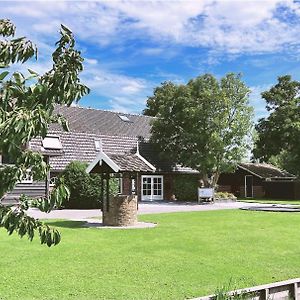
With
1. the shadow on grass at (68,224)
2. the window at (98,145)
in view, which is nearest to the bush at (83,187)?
the window at (98,145)

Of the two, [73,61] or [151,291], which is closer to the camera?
[73,61]

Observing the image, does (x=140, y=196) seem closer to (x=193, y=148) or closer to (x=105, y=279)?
(x=193, y=148)

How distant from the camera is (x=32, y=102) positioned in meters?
3.44

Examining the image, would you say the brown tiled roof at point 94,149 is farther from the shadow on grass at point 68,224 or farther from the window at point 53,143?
the shadow on grass at point 68,224

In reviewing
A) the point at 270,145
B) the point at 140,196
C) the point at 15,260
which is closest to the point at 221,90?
the point at 140,196

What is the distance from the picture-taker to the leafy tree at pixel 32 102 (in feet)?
11.0

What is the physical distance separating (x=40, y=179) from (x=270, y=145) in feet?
151

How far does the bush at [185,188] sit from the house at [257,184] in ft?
28.3

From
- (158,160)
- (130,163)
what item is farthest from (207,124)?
(130,163)

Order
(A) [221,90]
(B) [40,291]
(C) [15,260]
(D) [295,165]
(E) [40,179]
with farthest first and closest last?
(D) [295,165] < (A) [221,90] < (C) [15,260] < (B) [40,291] < (E) [40,179]

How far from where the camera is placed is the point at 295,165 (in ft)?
153

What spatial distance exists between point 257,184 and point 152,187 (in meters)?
14.5

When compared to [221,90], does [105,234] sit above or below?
below

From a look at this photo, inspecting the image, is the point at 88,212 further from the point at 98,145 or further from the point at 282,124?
the point at 282,124
